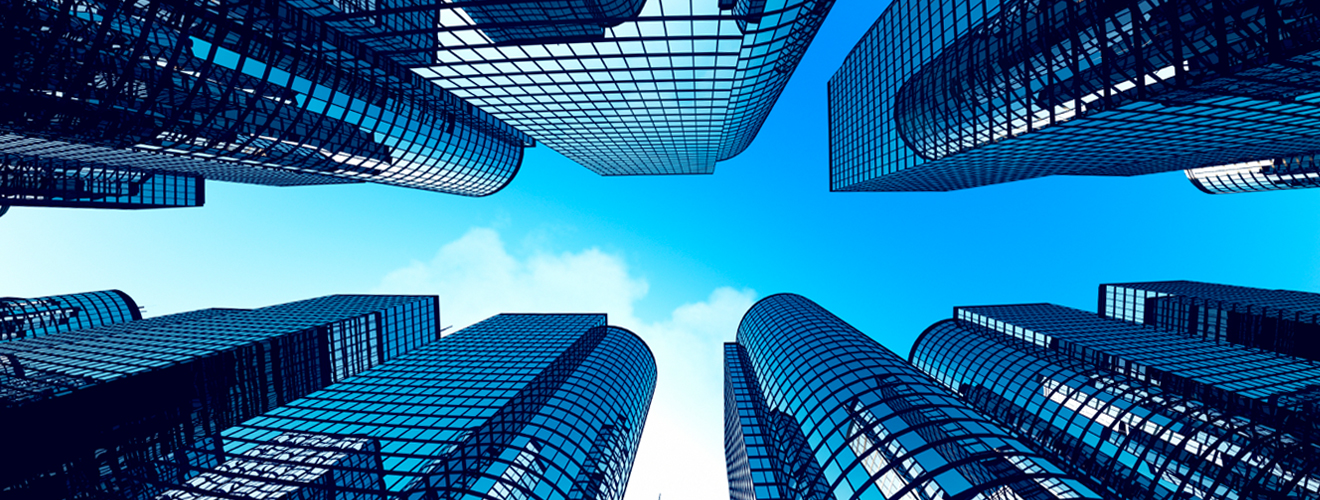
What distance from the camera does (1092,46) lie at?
2162cm

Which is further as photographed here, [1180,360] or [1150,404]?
[1180,360]

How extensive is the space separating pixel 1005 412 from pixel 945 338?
2513cm

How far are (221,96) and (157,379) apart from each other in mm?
14228

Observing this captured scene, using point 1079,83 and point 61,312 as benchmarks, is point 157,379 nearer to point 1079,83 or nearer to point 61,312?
point 1079,83

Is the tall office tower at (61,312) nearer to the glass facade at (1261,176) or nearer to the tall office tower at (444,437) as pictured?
the tall office tower at (444,437)

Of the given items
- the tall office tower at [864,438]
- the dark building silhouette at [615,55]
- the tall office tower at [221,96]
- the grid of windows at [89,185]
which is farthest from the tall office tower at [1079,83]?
the grid of windows at [89,185]

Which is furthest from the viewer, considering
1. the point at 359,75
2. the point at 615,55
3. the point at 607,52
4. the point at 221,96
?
the point at 359,75

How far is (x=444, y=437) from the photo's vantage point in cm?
3331

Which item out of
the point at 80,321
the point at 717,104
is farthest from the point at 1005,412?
the point at 80,321

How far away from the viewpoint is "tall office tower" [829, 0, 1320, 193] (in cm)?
1638

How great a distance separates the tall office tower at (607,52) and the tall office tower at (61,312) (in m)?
78.8

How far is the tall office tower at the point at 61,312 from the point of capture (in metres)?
62.2

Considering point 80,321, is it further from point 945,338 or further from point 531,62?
point 945,338

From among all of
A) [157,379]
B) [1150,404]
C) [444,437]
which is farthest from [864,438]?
[157,379]
